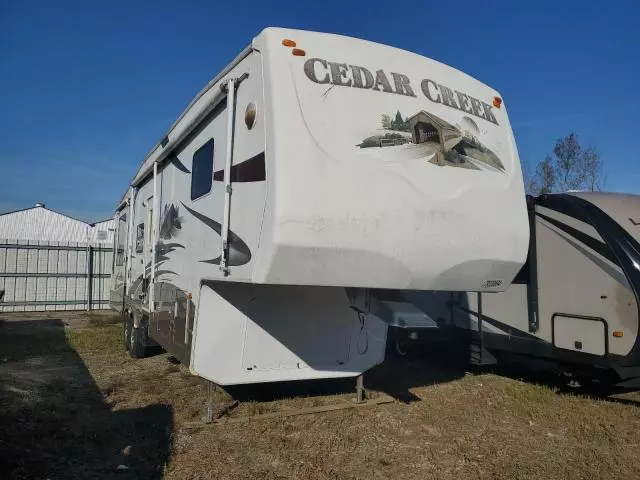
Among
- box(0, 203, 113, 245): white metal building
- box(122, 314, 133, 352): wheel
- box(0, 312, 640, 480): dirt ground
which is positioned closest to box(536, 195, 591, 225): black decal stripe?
box(0, 312, 640, 480): dirt ground

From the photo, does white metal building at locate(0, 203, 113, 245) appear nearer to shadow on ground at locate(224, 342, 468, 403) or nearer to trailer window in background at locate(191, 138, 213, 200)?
shadow on ground at locate(224, 342, 468, 403)

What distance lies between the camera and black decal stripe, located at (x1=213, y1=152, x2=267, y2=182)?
12.4ft

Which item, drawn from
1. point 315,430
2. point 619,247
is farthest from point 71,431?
point 619,247

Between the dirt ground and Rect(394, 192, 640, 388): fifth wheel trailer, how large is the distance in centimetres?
57

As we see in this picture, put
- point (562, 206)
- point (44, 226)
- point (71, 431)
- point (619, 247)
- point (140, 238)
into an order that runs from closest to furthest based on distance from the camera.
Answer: point (71, 431) → point (619, 247) → point (562, 206) → point (140, 238) → point (44, 226)

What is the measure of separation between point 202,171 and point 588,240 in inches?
174

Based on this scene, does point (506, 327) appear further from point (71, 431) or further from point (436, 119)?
point (71, 431)

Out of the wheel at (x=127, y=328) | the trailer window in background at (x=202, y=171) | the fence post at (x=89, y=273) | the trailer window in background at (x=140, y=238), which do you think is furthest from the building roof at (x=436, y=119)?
the fence post at (x=89, y=273)

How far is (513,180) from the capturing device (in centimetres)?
466

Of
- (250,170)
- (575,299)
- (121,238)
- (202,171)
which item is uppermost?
(202,171)

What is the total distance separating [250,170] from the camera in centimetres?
396

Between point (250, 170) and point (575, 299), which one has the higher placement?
point (250, 170)

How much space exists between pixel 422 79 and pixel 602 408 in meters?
4.50

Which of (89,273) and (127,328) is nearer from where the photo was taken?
(127,328)
